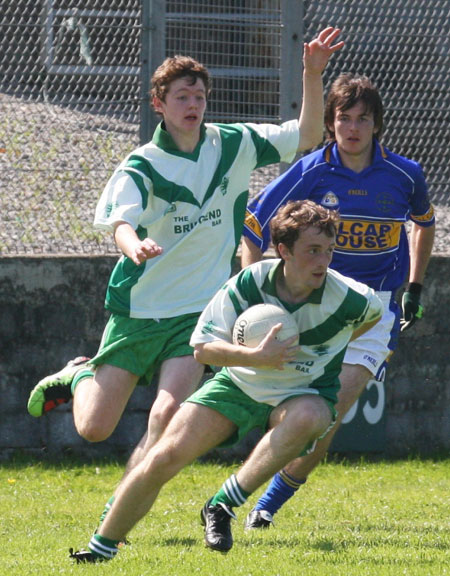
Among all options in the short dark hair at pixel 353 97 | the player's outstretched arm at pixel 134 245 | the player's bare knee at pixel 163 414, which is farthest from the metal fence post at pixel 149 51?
the player's bare knee at pixel 163 414

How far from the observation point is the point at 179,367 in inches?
228

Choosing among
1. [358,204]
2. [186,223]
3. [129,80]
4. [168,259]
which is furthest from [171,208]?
[129,80]

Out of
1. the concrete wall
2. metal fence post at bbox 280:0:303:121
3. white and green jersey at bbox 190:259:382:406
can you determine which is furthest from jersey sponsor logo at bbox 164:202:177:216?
metal fence post at bbox 280:0:303:121

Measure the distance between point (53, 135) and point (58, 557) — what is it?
179 inches

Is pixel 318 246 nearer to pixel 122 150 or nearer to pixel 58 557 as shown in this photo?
pixel 58 557

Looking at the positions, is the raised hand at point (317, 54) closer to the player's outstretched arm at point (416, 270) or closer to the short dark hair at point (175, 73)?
the short dark hair at point (175, 73)

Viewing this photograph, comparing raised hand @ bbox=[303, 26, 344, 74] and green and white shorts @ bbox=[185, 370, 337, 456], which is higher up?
raised hand @ bbox=[303, 26, 344, 74]

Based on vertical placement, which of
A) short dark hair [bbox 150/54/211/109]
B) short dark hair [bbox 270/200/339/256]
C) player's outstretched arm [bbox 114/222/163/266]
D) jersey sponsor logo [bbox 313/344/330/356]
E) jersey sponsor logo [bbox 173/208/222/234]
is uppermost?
short dark hair [bbox 150/54/211/109]

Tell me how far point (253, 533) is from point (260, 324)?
166 cm

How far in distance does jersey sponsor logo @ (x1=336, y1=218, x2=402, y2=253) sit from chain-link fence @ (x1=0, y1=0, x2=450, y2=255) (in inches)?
89.2

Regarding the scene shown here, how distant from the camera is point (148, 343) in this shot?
5.92m

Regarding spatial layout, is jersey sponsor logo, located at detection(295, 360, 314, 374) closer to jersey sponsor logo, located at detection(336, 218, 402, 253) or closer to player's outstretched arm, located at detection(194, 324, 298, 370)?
player's outstretched arm, located at detection(194, 324, 298, 370)

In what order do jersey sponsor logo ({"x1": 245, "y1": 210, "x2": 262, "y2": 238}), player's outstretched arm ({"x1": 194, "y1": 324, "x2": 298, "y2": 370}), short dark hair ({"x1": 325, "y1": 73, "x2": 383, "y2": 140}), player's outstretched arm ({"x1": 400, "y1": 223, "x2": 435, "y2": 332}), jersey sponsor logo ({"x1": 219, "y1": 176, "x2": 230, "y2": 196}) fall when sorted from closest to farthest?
player's outstretched arm ({"x1": 194, "y1": 324, "x2": 298, "y2": 370})
jersey sponsor logo ({"x1": 219, "y1": 176, "x2": 230, "y2": 196})
short dark hair ({"x1": 325, "y1": 73, "x2": 383, "y2": 140})
jersey sponsor logo ({"x1": 245, "y1": 210, "x2": 262, "y2": 238})
player's outstretched arm ({"x1": 400, "y1": 223, "x2": 435, "y2": 332})

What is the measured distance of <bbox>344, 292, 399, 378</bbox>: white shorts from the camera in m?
6.59
